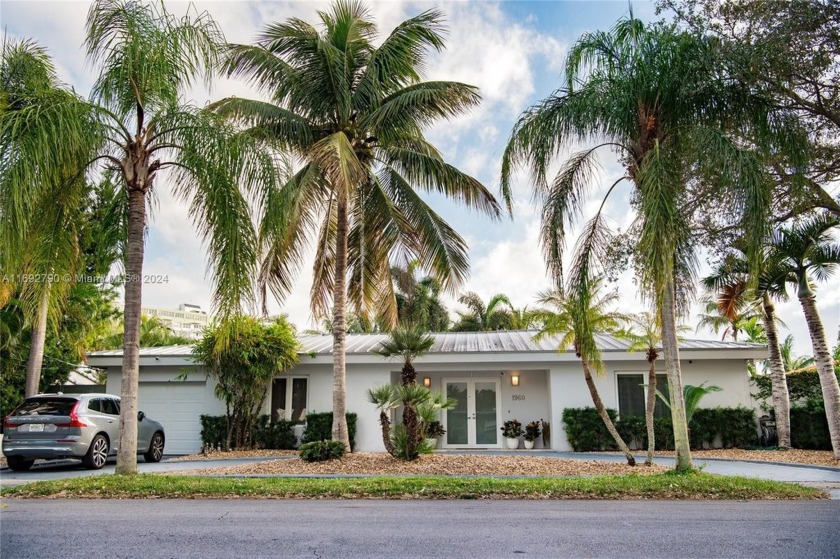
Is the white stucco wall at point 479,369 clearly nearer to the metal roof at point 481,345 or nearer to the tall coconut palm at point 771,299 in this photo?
the metal roof at point 481,345

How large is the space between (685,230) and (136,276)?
8866mm

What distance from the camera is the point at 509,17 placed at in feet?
43.5

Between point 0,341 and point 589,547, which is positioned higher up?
point 0,341

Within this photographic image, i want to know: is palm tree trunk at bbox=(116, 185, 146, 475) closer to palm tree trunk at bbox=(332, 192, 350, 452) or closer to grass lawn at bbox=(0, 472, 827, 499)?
grass lawn at bbox=(0, 472, 827, 499)

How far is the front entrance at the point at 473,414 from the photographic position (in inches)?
687

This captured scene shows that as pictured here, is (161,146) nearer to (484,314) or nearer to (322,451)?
(322,451)

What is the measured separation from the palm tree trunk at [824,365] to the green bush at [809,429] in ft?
7.56

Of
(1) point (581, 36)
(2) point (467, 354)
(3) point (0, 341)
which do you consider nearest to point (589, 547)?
(1) point (581, 36)

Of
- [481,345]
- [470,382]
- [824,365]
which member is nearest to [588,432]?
[470,382]

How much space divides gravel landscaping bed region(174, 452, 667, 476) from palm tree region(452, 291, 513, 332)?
2161 centimetres

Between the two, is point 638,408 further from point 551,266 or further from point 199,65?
point 199,65

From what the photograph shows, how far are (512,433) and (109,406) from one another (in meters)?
10.2

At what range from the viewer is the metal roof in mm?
16188

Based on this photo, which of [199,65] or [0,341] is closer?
[199,65]
